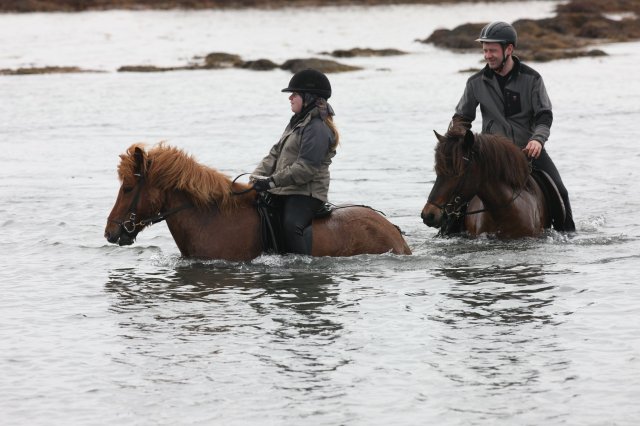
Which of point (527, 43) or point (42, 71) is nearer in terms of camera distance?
point (42, 71)

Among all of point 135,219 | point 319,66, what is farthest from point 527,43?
point 135,219

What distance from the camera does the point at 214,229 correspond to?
1090cm

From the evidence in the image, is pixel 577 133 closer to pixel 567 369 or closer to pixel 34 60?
pixel 567 369

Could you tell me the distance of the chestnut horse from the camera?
34.8 ft

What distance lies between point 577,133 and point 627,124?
169 cm

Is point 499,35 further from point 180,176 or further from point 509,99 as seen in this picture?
point 180,176

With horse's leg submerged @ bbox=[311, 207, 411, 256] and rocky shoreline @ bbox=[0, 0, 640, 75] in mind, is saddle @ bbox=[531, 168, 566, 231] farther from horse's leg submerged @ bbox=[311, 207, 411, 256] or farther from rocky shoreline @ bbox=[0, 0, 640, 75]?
rocky shoreline @ bbox=[0, 0, 640, 75]

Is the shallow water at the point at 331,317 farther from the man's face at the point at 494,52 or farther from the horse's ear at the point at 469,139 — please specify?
the man's face at the point at 494,52

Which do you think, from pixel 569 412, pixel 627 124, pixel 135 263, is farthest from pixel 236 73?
pixel 569 412

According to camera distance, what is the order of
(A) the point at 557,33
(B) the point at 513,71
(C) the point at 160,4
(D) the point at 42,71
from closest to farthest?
(B) the point at 513,71 < (D) the point at 42,71 < (A) the point at 557,33 < (C) the point at 160,4

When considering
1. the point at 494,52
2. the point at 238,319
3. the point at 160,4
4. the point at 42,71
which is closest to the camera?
the point at 238,319

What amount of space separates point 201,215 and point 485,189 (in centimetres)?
284

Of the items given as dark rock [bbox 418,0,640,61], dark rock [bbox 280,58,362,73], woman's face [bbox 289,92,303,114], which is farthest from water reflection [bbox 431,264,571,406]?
dark rock [bbox 418,0,640,61]

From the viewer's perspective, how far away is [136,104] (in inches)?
1282
